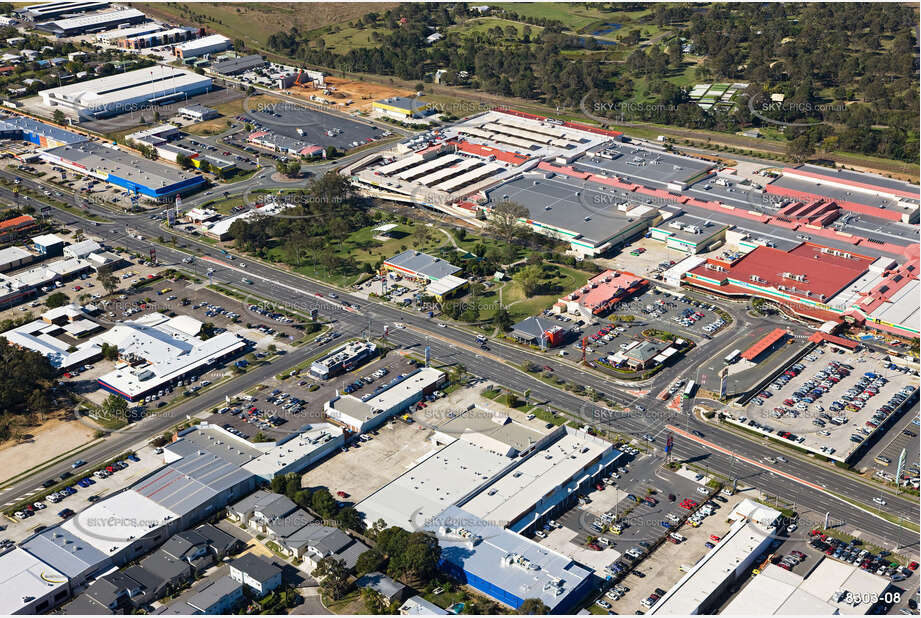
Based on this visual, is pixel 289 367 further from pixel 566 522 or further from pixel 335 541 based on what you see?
pixel 566 522

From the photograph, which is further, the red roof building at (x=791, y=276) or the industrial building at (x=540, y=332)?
the red roof building at (x=791, y=276)

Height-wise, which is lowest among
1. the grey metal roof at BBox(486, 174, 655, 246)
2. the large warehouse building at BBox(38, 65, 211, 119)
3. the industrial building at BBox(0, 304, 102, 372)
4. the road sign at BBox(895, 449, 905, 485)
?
the industrial building at BBox(0, 304, 102, 372)

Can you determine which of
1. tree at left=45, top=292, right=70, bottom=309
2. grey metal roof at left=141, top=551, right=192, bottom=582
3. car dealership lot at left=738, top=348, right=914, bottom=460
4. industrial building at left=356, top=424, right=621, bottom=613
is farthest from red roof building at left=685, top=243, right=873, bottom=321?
tree at left=45, top=292, right=70, bottom=309

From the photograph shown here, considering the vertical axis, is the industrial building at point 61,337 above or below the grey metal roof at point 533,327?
below

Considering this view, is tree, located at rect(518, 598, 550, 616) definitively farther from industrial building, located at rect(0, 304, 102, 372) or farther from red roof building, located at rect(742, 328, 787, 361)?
industrial building, located at rect(0, 304, 102, 372)

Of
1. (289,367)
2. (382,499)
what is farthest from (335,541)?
(289,367)

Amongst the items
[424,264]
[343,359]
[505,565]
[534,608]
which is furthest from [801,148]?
Answer: [534,608]

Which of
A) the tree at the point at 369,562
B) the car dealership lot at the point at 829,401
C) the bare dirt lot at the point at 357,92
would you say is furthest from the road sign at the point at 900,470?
the bare dirt lot at the point at 357,92

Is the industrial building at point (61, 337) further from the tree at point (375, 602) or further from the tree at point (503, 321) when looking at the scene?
the tree at point (375, 602)
